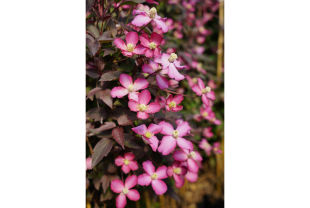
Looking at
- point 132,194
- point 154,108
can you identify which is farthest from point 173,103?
point 132,194

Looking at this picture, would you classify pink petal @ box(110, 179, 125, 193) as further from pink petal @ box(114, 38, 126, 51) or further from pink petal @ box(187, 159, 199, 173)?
pink petal @ box(114, 38, 126, 51)

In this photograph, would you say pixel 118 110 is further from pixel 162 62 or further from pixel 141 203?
pixel 141 203

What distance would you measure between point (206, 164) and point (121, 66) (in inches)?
62.6

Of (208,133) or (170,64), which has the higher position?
(170,64)

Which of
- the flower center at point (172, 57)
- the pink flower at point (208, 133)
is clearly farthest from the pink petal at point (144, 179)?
the pink flower at point (208, 133)

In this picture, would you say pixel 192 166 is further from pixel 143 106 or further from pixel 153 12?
pixel 153 12

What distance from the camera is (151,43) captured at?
1.88 feet

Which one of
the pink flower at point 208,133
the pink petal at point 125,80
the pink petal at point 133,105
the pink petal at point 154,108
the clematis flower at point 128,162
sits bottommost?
the pink flower at point 208,133

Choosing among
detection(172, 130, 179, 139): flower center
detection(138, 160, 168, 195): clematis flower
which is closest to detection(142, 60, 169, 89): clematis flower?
detection(172, 130, 179, 139): flower center

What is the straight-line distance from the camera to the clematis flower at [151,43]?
0.57 m

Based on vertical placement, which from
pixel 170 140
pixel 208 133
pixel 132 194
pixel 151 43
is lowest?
pixel 208 133

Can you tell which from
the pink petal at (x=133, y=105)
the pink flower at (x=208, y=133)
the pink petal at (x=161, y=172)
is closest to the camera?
the pink petal at (x=133, y=105)

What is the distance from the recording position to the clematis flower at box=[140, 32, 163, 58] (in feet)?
1.88

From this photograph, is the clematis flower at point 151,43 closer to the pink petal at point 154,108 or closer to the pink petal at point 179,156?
the pink petal at point 154,108
